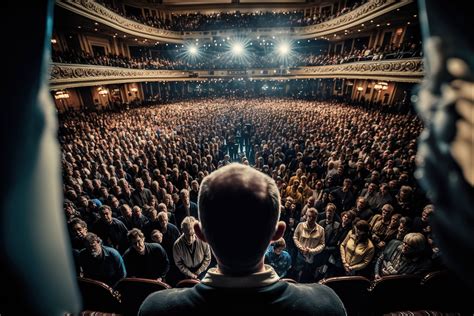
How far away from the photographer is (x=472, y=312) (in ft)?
8.35

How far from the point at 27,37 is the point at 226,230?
102 cm

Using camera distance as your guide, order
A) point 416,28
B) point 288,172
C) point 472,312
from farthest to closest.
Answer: point 416,28 < point 288,172 < point 472,312

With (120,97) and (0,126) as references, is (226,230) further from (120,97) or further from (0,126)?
(120,97)

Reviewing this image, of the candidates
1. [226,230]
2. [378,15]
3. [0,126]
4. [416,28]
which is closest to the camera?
[0,126]

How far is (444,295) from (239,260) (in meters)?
3.03

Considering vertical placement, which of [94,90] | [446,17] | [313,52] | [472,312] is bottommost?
[472,312]

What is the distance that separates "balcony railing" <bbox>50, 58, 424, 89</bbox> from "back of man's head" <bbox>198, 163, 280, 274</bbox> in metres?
15.2

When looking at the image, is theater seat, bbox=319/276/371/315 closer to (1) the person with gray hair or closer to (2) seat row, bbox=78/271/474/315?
(2) seat row, bbox=78/271/474/315

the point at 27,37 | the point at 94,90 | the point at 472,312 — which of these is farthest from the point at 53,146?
the point at 94,90

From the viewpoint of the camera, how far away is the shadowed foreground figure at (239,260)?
961 mm

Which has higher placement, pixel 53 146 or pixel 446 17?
pixel 446 17

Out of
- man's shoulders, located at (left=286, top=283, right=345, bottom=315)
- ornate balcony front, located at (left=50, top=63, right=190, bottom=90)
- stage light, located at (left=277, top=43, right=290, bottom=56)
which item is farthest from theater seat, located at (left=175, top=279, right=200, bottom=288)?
stage light, located at (left=277, top=43, right=290, bottom=56)

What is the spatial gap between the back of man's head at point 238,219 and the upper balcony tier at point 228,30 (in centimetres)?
1646

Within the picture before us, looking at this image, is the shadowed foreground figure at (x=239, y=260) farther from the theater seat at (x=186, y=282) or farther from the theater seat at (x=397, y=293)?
the theater seat at (x=397, y=293)
